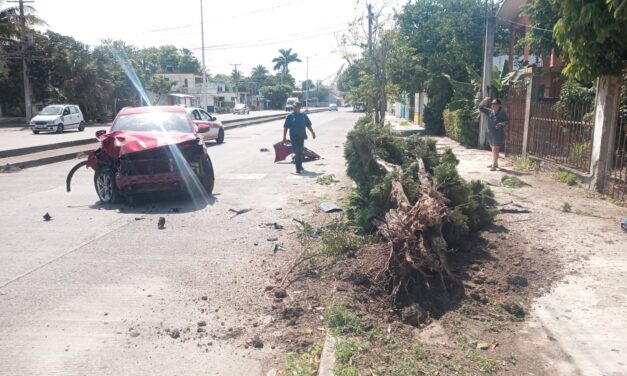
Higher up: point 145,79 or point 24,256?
point 145,79

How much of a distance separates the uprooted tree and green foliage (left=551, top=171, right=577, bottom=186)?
407 cm

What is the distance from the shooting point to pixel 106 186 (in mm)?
9617

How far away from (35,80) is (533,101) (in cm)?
4160

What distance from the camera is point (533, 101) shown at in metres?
13.7

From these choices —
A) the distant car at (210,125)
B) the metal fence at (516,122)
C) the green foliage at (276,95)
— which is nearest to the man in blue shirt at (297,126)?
the metal fence at (516,122)

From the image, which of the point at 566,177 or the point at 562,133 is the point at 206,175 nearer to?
the point at 566,177

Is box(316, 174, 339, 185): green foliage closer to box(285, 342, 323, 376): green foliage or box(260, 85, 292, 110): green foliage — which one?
box(285, 342, 323, 376): green foliage

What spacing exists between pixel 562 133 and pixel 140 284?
9825 millimetres

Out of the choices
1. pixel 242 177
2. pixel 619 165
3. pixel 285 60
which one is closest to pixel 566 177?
pixel 619 165

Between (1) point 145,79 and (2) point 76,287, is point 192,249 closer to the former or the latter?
(2) point 76,287

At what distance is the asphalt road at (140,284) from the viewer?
3.92 metres

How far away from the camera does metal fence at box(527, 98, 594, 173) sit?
10477 mm

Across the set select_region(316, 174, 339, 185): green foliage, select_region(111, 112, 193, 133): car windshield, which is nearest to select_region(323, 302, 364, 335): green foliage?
select_region(111, 112, 193, 133): car windshield

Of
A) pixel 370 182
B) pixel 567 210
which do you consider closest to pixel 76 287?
pixel 370 182
